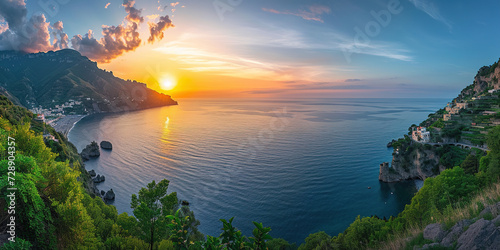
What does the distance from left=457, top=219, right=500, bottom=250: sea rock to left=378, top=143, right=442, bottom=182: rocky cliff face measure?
6392 centimetres

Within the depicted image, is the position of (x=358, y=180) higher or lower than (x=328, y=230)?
higher

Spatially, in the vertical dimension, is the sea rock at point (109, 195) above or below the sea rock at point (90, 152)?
below

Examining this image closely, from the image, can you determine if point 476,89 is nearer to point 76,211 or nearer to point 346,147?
point 346,147

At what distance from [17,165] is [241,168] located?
203 feet

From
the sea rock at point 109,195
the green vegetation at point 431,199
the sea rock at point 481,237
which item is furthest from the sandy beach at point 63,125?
the sea rock at point 481,237

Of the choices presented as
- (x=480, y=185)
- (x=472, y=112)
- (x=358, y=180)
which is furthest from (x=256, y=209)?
(x=472, y=112)

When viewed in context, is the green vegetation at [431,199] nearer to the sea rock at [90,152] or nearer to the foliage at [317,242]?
the foliage at [317,242]

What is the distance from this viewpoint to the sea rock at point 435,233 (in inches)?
381

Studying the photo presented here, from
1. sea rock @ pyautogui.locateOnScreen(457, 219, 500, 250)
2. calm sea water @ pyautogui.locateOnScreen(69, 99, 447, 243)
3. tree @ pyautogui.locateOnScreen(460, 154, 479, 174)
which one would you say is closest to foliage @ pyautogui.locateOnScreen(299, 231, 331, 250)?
calm sea water @ pyautogui.locateOnScreen(69, 99, 447, 243)

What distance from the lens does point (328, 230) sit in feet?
145

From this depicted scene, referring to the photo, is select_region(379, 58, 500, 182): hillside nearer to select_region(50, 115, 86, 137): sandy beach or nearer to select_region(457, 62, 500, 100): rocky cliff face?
select_region(457, 62, 500, 100): rocky cliff face

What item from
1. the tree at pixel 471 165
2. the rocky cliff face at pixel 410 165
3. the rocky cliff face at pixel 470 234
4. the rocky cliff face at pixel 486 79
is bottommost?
the rocky cliff face at pixel 410 165

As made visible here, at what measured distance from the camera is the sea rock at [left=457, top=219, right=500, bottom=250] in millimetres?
7585

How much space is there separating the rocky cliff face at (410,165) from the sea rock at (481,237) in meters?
63.9
